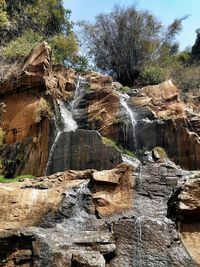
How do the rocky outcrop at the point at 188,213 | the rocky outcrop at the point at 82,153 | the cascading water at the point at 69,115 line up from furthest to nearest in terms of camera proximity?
the cascading water at the point at 69,115, the rocky outcrop at the point at 82,153, the rocky outcrop at the point at 188,213

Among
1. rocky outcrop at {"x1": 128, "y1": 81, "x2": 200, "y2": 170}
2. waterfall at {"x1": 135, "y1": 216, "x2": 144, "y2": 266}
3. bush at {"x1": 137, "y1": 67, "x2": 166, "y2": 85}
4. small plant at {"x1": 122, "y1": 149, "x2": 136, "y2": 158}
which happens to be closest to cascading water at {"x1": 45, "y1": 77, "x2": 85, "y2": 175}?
small plant at {"x1": 122, "y1": 149, "x2": 136, "y2": 158}

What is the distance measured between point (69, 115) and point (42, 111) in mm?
1654

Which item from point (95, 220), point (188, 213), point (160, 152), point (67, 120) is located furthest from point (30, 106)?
point (188, 213)

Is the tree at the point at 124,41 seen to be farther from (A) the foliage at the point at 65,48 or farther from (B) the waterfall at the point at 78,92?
(B) the waterfall at the point at 78,92

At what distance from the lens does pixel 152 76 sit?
1256 inches

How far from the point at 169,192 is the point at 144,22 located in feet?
69.1

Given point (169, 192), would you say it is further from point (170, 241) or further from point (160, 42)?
point (160, 42)

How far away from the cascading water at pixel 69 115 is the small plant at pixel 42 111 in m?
0.72

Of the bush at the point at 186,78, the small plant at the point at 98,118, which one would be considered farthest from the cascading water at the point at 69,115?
the bush at the point at 186,78

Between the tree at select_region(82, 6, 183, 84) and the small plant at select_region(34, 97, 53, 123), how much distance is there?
1288 cm

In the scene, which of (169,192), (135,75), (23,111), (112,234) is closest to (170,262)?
(112,234)

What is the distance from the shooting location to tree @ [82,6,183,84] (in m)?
33.2

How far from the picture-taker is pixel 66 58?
93.9ft

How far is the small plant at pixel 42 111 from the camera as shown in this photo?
69.7 ft
